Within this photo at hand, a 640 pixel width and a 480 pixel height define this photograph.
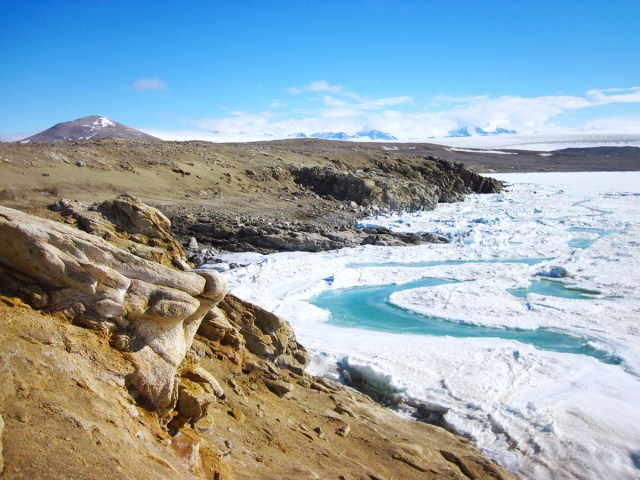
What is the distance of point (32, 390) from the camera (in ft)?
11.3

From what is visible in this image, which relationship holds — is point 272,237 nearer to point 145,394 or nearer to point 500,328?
point 500,328

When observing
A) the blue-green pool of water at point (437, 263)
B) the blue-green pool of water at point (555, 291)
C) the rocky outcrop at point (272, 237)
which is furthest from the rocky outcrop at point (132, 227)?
the blue-green pool of water at point (555, 291)

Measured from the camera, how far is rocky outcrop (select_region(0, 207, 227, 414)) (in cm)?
427

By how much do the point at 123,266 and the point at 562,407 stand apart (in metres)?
5.95

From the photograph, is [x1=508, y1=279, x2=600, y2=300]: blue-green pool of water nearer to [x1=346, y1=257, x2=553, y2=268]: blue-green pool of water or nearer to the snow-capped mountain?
[x1=346, y1=257, x2=553, y2=268]: blue-green pool of water

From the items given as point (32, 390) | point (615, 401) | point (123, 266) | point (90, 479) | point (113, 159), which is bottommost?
point (615, 401)

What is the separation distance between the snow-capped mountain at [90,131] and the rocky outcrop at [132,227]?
74717 mm

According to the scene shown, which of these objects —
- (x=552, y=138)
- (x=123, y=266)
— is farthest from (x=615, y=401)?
(x=552, y=138)

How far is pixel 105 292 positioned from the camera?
4.40 meters

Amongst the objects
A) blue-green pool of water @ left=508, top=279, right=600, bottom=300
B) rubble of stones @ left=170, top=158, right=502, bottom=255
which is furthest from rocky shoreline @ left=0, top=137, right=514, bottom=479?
blue-green pool of water @ left=508, top=279, right=600, bottom=300

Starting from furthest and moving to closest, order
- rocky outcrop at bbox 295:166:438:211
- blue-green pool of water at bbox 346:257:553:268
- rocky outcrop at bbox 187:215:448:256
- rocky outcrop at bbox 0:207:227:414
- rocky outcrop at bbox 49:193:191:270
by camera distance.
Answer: rocky outcrop at bbox 295:166:438:211 → rocky outcrop at bbox 187:215:448:256 → blue-green pool of water at bbox 346:257:553:268 → rocky outcrop at bbox 49:193:191:270 → rocky outcrop at bbox 0:207:227:414

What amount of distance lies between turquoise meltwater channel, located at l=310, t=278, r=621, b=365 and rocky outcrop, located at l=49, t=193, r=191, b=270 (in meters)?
4.04

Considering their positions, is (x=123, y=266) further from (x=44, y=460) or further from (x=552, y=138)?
(x=552, y=138)

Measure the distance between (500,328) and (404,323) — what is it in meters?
1.86
